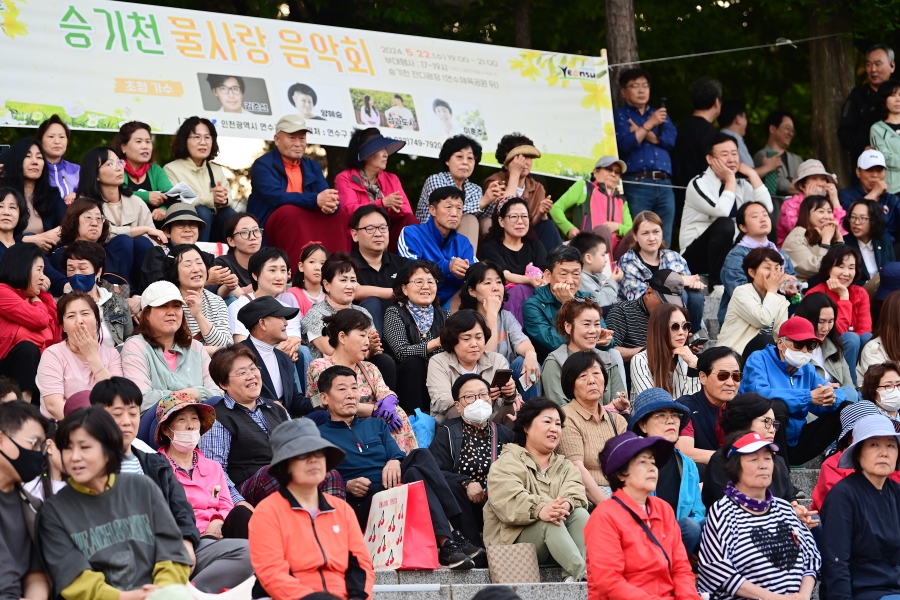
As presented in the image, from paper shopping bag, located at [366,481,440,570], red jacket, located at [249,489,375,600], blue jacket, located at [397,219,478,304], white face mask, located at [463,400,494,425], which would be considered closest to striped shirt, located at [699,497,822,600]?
paper shopping bag, located at [366,481,440,570]

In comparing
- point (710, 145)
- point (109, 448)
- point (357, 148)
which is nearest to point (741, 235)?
point (710, 145)

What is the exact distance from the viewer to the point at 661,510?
707cm

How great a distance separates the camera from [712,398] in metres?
9.13

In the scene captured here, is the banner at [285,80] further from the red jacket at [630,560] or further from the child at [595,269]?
the red jacket at [630,560]

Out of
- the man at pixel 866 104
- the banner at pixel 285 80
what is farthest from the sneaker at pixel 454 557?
the man at pixel 866 104

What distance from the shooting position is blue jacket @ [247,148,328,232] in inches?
439

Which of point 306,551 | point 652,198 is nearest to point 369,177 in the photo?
point 652,198

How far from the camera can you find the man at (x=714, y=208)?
1248 cm

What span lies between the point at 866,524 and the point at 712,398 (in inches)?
69.4

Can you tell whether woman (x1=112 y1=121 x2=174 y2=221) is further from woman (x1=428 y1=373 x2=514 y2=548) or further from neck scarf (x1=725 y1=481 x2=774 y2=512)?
neck scarf (x1=725 y1=481 x2=774 y2=512)

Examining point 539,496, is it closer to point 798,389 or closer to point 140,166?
point 798,389

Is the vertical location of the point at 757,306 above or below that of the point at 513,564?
above

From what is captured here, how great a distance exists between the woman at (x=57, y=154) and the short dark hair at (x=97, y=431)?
456 cm

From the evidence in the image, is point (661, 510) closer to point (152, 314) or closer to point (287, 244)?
point (152, 314)
